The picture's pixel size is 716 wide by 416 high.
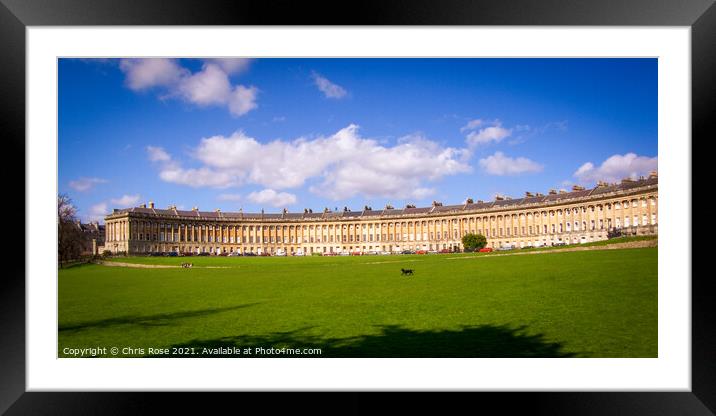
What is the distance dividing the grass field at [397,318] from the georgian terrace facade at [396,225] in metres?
18.9

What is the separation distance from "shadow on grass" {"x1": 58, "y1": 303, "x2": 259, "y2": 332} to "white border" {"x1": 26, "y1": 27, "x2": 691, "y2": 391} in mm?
2064

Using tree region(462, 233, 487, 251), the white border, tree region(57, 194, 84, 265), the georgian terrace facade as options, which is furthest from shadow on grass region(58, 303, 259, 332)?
tree region(462, 233, 487, 251)

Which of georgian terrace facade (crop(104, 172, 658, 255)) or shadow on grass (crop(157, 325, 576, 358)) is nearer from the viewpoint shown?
shadow on grass (crop(157, 325, 576, 358))

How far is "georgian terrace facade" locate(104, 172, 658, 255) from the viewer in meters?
46.4

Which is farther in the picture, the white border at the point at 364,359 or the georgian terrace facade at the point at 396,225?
the georgian terrace facade at the point at 396,225

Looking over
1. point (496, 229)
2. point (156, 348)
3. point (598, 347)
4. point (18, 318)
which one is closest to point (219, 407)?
point (156, 348)

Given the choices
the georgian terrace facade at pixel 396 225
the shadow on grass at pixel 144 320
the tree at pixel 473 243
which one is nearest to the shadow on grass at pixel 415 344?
the shadow on grass at pixel 144 320

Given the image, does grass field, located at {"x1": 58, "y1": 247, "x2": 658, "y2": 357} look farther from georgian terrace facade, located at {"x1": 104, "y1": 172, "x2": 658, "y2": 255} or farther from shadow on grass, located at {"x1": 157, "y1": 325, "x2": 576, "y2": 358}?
georgian terrace facade, located at {"x1": 104, "y1": 172, "x2": 658, "y2": 255}

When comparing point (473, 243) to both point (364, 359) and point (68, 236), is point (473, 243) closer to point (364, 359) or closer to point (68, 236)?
point (68, 236)

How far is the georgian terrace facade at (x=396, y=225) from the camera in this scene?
152 feet
